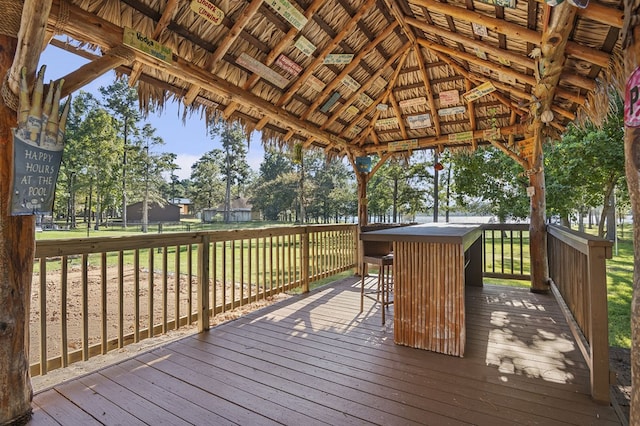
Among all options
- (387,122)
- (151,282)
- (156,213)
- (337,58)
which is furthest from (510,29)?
(156,213)

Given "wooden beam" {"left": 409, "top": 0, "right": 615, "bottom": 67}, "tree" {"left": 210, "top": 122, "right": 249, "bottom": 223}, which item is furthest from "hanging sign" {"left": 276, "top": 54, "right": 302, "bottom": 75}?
"tree" {"left": 210, "top": 122, "right": 249, "bottom": 223}

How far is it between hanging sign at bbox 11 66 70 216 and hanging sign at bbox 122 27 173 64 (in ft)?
2.69

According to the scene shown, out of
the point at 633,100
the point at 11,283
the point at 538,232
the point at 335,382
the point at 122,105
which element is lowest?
the point at 335,382

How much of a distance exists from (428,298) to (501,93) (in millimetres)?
3764

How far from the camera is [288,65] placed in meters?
3.88

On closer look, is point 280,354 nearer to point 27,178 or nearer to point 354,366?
point 354,366

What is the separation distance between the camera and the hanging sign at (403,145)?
20.0ft

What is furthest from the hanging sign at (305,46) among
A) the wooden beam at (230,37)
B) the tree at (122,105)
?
the tree at (122,105)

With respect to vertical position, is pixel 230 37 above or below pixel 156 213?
above

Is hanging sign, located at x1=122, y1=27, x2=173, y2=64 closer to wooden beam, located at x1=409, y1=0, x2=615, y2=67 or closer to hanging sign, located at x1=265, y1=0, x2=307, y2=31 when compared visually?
hanging sign, located at x1=265, y1=0, x2=307, y2=31

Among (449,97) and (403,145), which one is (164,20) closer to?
(449,97)

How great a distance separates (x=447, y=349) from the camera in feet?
9.02

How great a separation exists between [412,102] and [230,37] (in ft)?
11.4

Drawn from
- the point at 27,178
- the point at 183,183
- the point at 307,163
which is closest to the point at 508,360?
the point at 27,178
